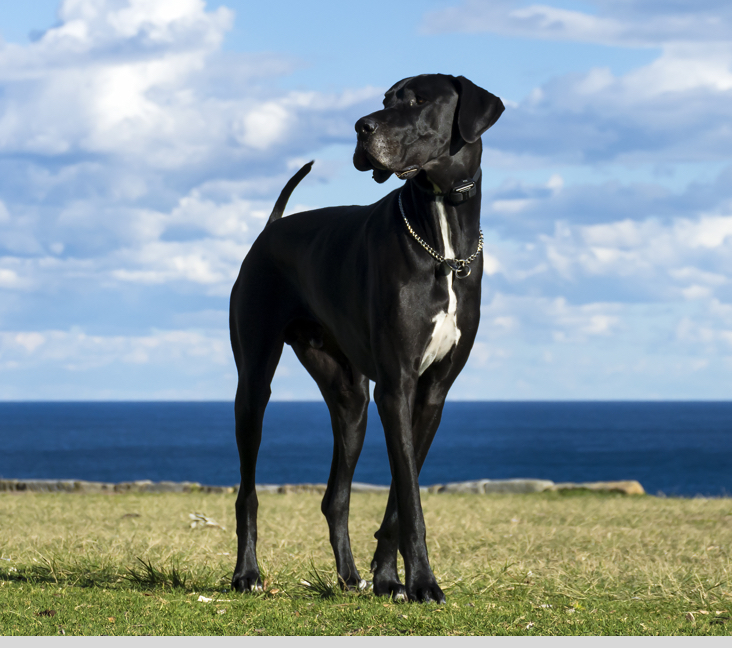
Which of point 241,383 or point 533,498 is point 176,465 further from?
point 241,383

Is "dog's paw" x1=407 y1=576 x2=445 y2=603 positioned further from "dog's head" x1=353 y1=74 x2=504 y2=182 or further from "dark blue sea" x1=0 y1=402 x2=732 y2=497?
"dark blue sea" x1=0 y1=402 x2=732 y2=497

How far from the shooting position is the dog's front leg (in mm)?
4598

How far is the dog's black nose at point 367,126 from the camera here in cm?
440

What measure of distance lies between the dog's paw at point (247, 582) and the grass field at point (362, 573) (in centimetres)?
8

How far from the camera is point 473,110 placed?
4633 millimetres

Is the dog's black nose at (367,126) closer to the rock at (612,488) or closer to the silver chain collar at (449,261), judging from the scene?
the silver chain collar at (449,261)

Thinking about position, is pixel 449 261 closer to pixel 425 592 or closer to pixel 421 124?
pixel 421 124

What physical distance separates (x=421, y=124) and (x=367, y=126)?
0.32 m

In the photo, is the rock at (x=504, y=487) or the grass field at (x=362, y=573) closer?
the grass field at (x=362, y=573)

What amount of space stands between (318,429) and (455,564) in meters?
155

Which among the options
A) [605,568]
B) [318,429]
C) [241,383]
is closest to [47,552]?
[241,383]

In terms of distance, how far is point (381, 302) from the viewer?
4789 millimetres

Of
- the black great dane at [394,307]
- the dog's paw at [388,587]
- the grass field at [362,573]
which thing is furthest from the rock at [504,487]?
the dog's paw at [388,587]

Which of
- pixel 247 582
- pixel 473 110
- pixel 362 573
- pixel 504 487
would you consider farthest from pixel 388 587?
pixel 504 487
